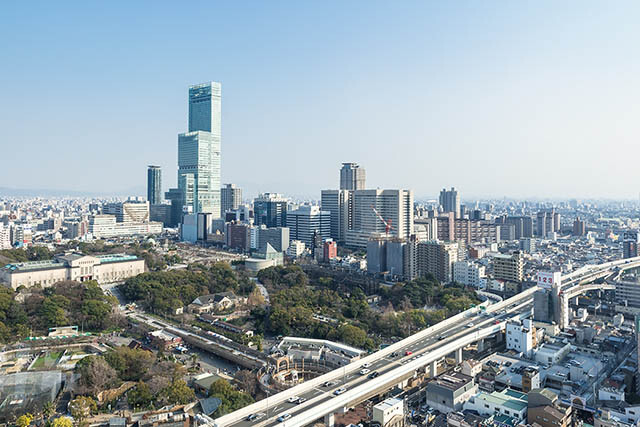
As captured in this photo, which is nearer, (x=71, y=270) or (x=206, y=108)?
(x=71, y=270)

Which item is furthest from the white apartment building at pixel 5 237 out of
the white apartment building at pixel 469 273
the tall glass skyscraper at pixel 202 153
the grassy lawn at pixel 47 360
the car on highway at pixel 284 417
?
the car on highway at pixel 284 417

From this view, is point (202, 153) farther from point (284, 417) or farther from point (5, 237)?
point (284, 417)

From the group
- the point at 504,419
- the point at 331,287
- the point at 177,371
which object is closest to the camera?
the point at 504,419

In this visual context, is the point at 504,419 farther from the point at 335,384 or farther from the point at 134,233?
A: the point at 134,233

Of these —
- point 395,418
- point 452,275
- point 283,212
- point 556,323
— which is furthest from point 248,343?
point 283,212

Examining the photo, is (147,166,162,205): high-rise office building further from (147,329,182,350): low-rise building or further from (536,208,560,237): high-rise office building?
(147,329,182,350): low-rise building

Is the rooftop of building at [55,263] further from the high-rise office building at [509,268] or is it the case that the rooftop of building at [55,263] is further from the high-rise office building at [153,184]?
the high-rise office building at [153,184]

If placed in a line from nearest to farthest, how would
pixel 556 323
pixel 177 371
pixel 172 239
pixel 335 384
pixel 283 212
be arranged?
pixel 335 384
pixel 177 371
pixel 556 323
pixel 283 212
pixel 172 239

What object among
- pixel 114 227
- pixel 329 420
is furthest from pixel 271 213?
pixel 329 420
